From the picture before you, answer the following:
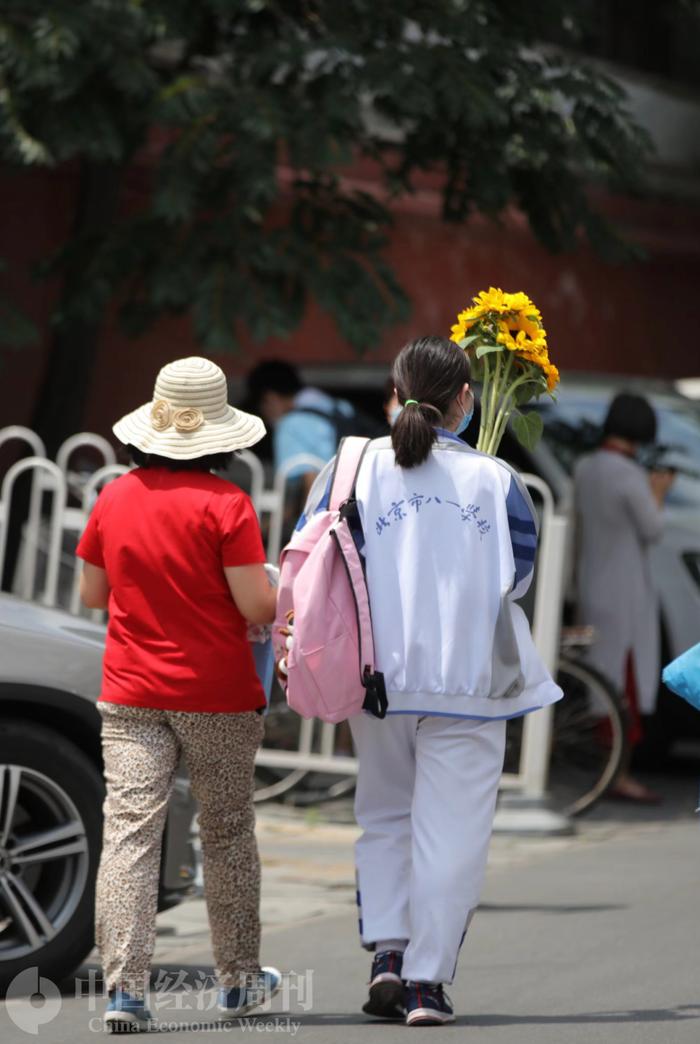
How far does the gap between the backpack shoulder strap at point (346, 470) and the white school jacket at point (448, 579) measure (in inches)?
1.0

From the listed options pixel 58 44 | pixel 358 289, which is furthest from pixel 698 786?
pixel 58 44

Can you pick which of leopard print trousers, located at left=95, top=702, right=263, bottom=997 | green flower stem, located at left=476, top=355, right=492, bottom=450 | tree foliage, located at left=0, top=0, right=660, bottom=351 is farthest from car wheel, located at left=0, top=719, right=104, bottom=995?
tree foliage, located at left=0, top=0, right=660, bottom=351

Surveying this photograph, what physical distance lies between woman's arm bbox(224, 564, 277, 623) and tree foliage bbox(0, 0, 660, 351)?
175 inches

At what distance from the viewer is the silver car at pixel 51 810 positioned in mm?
5508

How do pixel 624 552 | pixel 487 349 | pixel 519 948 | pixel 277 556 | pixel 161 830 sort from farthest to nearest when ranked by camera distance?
pixel 624 552 → pixel 277 556 → pixel 519 948 → pixel 487 349 → pixel 161 830

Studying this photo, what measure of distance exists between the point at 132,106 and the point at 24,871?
4.98 metres

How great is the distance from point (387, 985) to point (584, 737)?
4.50m

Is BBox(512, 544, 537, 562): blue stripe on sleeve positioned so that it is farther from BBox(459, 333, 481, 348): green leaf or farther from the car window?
the car window

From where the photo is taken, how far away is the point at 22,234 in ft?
42.8

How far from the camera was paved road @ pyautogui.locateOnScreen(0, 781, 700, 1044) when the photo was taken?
5.19m

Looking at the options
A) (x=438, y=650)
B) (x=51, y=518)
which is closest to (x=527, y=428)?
(x=438, y=650)

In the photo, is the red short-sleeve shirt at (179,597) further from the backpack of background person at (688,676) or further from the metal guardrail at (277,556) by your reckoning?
the metal guardrail at (277,556)

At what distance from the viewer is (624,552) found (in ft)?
32.8

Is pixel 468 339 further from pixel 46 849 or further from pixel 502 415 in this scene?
pixel 46 849
